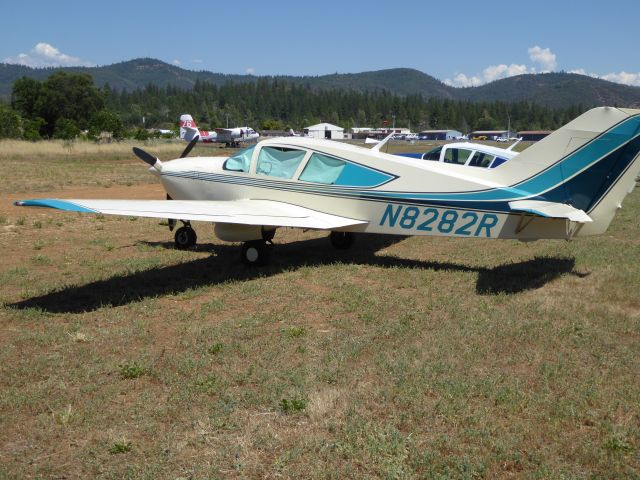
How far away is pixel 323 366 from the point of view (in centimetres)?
556

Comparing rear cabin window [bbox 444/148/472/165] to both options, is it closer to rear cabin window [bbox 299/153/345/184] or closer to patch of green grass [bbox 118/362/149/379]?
rear cabin window [bbox 299/153/345/184]

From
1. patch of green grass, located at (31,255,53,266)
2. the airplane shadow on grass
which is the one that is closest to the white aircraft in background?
patch of green grass, located at (31,255,53,266)

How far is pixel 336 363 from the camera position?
5633 millimetres

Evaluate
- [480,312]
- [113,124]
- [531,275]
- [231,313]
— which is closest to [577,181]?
[531,275]

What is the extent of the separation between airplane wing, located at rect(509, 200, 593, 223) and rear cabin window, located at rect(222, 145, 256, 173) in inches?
195

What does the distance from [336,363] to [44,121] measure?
7668 centimetres

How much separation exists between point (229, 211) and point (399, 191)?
2904mm

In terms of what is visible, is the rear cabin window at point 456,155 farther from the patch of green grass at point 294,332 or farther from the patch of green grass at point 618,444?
the patch of green grass at point 618,444

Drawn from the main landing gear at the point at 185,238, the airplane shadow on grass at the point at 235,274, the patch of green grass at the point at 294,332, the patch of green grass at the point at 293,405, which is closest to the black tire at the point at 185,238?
the main landing gear at the point at 185,238

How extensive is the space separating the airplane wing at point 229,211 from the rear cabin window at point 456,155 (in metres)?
8.31

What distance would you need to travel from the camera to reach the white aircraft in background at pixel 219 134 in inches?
2916

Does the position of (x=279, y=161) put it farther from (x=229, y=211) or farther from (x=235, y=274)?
(x=235, y=274)

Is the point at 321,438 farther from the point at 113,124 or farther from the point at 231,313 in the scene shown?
the point at 113,124

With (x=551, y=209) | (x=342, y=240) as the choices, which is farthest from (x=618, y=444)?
(x=342, y=240)
